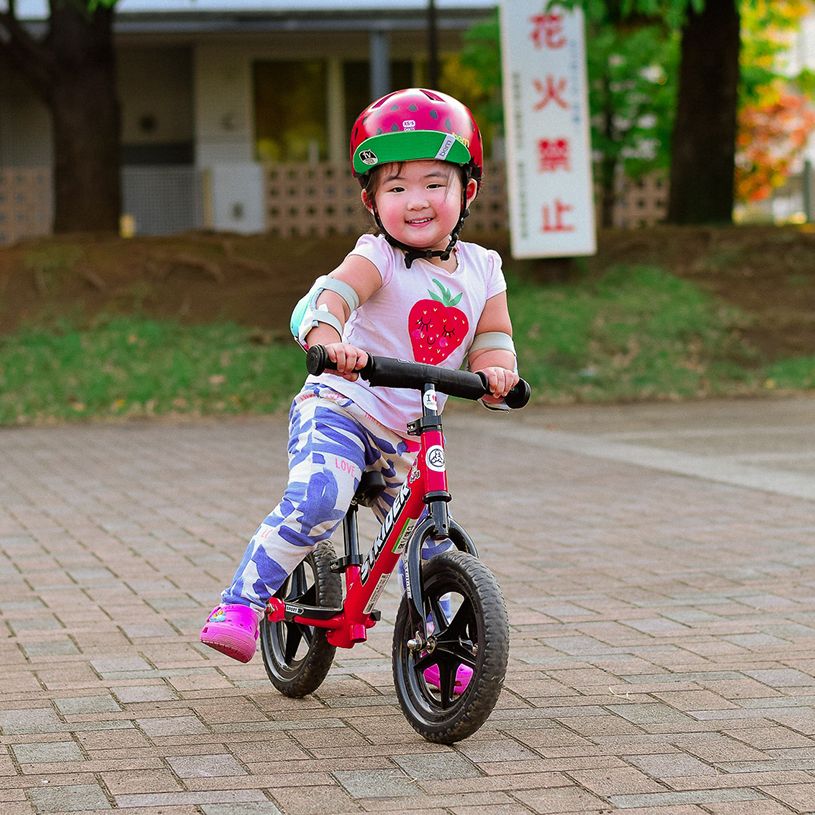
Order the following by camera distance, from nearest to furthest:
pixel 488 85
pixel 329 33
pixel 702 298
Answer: pixel 702 298 → pixel 488 85 → pixel 329 33

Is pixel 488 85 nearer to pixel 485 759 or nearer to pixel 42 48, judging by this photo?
pixel 42 48

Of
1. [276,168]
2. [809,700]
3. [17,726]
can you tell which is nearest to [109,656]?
[17,726]

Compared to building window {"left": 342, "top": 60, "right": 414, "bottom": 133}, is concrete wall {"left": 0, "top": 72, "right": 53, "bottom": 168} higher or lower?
lower

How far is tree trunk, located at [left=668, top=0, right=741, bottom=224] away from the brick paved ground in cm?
893

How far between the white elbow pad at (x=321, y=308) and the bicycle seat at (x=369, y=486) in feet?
1.57

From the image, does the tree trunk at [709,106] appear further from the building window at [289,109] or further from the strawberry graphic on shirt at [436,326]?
the strawberry graphic on shirt at [436,326]

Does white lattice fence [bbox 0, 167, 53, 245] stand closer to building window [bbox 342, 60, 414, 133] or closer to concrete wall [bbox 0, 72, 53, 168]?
concrete wall [bbox 0, 72, 53, 168]

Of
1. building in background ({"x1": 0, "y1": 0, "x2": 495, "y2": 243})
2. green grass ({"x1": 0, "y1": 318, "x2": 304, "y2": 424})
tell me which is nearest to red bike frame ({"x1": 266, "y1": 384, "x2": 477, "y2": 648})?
green grass ({"x1": 0, "y1": 318, "x2": 304, "y2": 424})

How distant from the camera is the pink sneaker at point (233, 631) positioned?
441cm

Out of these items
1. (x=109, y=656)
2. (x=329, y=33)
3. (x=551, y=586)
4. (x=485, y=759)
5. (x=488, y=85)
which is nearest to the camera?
(x=485, y=759)

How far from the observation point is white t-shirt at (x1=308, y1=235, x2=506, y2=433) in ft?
14.5

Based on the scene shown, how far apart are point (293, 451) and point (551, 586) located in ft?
7.68

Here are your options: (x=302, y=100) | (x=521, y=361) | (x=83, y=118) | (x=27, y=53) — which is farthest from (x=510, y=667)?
(x=302, y=100)

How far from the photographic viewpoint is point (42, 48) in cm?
1942
